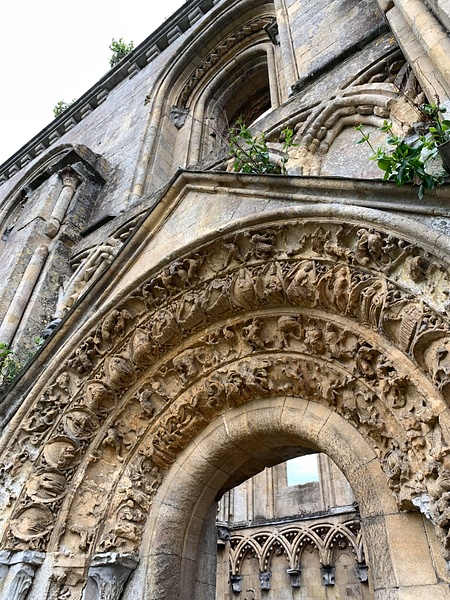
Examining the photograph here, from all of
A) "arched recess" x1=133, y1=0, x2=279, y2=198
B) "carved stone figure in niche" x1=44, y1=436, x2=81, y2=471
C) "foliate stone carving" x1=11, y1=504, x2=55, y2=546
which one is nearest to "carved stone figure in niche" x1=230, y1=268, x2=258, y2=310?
"carved stone figure in niche" x1=44, y1=436, x2=81, y2=471

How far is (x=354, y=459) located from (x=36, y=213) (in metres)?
6.26

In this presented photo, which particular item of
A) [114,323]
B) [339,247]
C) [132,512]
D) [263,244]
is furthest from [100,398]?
[339,247]

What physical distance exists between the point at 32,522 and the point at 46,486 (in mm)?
268

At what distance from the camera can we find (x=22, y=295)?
5.99m

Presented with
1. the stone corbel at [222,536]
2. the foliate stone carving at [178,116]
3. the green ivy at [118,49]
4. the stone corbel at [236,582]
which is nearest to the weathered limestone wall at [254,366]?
the foliate stone carving at [178,116]

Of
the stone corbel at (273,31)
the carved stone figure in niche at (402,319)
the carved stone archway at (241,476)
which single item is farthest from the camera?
the stone corbel at (273,31)

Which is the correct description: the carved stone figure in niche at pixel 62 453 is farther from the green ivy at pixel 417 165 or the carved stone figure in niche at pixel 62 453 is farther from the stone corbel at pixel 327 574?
the stone corbel at pixel 327 574

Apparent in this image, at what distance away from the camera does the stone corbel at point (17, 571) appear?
3.29 meters

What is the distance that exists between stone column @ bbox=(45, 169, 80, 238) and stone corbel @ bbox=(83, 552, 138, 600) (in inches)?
188

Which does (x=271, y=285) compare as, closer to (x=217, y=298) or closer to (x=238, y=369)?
(x=217, y=298)

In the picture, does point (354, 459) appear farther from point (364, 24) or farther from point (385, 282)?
point (364, 24)

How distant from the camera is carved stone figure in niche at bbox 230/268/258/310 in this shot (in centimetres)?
341

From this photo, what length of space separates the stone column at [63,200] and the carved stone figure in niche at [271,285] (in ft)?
14.9

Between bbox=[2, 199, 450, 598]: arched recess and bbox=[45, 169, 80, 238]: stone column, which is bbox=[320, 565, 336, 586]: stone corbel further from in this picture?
bbox=[45, 169, 80, 238]: stone column
